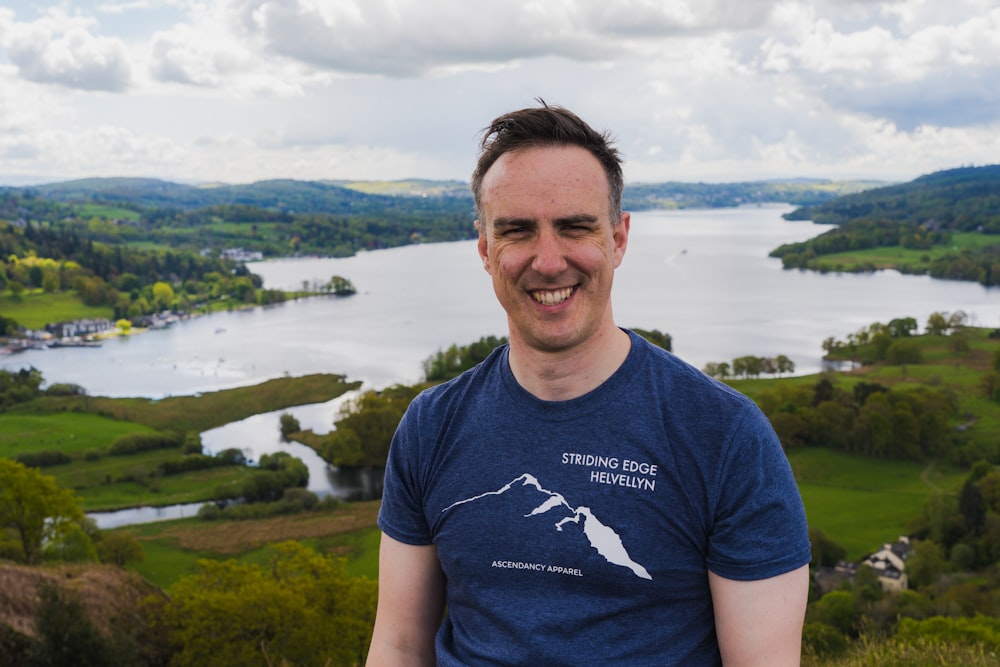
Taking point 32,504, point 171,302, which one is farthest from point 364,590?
point 171,302

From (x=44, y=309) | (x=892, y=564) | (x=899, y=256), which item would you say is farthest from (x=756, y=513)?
(x=899, y=256)

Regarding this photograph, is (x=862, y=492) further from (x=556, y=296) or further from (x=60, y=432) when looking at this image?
(x=60, y=432)

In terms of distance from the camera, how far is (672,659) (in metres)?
1.73

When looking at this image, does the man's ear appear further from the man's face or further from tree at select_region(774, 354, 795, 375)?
tree at select_region(774, 354, 795, 375)

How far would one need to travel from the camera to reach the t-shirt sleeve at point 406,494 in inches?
79.6

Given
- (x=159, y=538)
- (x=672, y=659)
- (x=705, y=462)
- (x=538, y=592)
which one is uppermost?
(x=705, y=462)

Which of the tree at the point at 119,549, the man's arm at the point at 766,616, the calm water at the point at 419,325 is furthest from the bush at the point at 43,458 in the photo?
the man's arm at the point at 766,616

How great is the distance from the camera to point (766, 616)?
1.64 meters

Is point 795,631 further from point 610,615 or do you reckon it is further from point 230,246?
point 230,246

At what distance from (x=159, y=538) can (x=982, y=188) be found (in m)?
170

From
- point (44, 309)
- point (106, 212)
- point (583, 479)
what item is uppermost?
point (106, 212)

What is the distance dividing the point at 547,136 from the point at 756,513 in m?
0.95

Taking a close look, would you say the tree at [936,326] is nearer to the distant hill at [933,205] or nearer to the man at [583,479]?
the man at [583,479]

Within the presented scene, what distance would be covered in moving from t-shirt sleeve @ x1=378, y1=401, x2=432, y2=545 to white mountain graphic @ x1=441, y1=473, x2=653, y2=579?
0.32 meters
